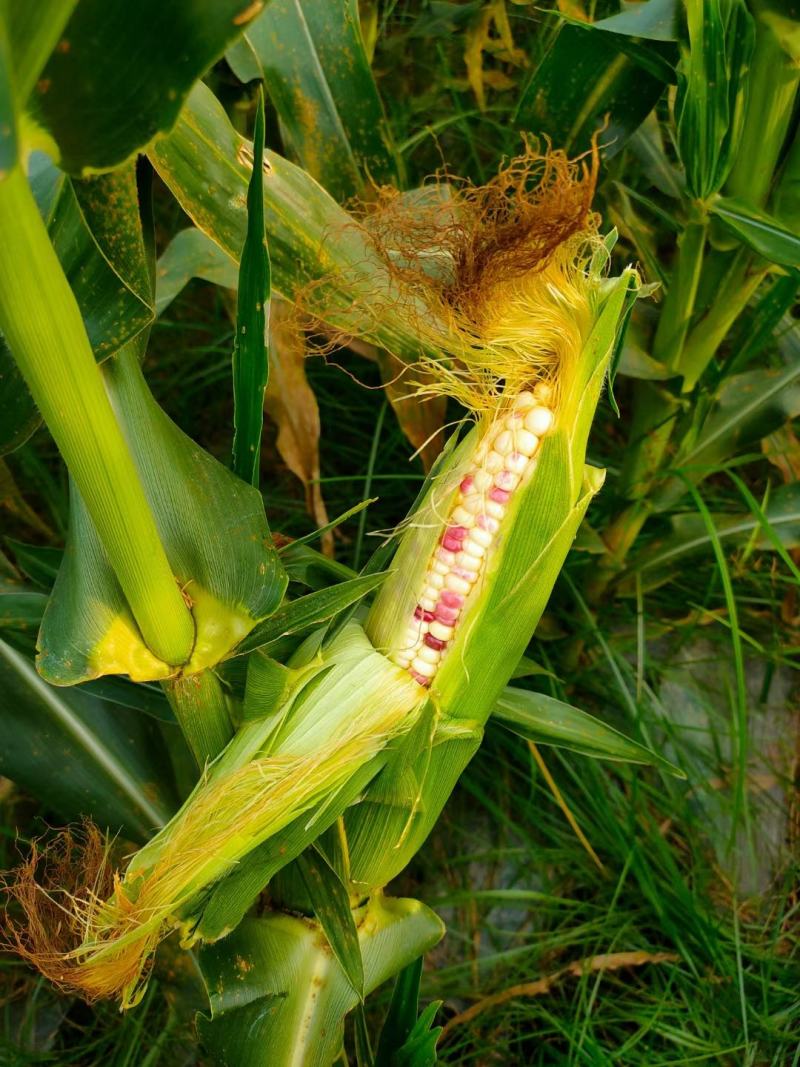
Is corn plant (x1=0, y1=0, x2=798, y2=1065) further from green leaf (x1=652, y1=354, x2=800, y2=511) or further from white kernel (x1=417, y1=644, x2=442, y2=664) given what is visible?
green leaf (x1=652, y1=354, x2=800, y2=511)

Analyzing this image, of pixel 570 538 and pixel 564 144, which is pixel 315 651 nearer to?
pixel 570 538

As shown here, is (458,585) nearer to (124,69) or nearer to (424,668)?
(424,668)

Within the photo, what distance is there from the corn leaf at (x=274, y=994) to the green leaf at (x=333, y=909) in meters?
0.08

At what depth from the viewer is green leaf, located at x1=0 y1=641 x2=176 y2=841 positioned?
0.89 meters

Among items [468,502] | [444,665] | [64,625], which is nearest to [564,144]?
[468,502]

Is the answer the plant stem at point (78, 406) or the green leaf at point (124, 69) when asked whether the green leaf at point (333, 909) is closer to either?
the plant stem at point (78, 406)

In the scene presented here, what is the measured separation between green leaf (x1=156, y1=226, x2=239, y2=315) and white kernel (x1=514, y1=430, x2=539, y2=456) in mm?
405

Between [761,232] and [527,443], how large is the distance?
0.95 feet

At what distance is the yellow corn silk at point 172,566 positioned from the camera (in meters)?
0.62

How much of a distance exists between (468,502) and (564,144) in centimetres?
43

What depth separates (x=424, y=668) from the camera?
670mm

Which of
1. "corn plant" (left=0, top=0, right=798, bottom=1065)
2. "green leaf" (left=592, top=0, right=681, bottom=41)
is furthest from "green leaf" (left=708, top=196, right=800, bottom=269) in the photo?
"green leaf" (left=592, top=0, right=681, bottom=41)

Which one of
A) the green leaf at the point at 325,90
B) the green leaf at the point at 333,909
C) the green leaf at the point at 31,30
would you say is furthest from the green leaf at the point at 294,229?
the green leaf at the point at 333,909

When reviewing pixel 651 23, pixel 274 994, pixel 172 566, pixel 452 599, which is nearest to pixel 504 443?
pixel 452 599
